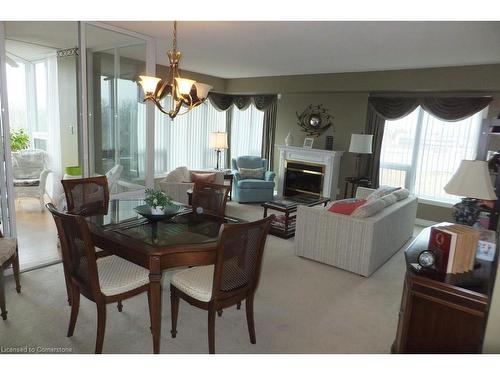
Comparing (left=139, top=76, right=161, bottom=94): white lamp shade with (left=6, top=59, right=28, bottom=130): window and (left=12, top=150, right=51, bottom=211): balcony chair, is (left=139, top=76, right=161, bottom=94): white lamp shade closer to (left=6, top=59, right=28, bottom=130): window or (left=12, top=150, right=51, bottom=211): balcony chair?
(left=12, top=150, right=51, bottom=211): balcony chair

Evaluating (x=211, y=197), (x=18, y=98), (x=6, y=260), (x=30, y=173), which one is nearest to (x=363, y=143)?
(x=211, y=197)

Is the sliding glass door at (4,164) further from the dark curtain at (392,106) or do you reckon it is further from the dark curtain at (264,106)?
the dark curtain at (392,106)

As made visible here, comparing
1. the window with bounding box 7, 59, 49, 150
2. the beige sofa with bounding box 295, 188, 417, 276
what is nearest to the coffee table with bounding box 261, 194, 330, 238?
the beige sofa with bounding box 295, 188, 417, 276

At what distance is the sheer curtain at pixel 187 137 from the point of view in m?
6.94

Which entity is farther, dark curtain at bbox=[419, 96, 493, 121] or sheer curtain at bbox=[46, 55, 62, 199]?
sheer curtain at bbox=[46, 55, 62, 199]

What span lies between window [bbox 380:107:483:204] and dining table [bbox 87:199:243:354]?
434 centimetres

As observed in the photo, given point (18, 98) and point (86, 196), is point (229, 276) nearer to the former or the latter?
point (86, 196)

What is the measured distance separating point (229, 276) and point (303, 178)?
16.9ft

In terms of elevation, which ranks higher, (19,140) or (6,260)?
(19,140)

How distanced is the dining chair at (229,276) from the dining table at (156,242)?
0.16m

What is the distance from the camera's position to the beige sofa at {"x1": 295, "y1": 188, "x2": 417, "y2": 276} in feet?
11.7

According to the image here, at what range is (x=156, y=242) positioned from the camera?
223 centimetres
